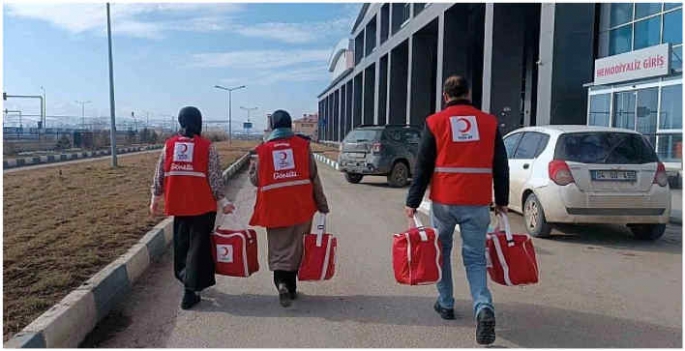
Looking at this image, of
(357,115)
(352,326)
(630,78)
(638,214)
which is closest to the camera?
A: (352,326)

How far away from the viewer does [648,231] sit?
8.00m

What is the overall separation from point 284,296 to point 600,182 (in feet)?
15.0

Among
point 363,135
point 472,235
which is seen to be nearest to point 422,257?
point 472,235

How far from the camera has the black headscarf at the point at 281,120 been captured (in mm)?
5047

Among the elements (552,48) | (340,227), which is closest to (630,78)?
(552,48)

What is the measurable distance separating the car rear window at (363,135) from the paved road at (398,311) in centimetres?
917

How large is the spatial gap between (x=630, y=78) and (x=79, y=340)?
17.3 metres

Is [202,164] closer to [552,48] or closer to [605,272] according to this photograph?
[605,272]

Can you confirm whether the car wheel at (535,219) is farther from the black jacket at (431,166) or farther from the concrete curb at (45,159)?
the concrete curb at (45,159)

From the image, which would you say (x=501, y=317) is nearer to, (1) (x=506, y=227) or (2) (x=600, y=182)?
(1) (x=506, y=227)

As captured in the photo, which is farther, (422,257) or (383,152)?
(383,152)

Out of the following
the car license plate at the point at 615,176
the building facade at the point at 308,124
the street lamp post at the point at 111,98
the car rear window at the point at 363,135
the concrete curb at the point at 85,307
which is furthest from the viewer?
the building facade at the point at 308,124

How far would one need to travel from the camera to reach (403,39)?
126 feet

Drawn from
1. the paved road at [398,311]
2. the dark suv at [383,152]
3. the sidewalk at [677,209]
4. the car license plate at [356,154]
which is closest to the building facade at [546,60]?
the sidewalk at [677,209]
